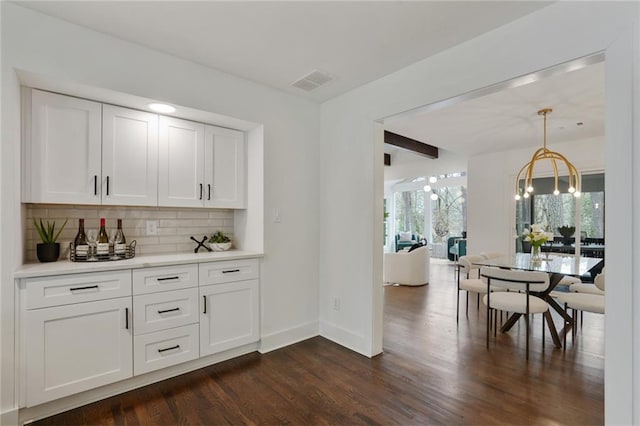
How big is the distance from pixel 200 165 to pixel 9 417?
2146 millimetres

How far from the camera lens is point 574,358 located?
292 centimetres

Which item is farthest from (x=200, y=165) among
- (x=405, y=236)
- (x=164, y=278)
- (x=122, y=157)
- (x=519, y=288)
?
(x=405, y=236)

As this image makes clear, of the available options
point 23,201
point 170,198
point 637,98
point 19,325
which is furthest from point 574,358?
point 23,201

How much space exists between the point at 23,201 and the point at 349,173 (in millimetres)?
2637

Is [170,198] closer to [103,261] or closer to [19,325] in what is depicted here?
[103,261]

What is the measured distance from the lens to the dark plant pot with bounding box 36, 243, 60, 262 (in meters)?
2.29

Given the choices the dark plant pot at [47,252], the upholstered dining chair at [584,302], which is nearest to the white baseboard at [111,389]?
the dark plant pot at [47,252]

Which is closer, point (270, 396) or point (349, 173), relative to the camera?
point (270, 396)

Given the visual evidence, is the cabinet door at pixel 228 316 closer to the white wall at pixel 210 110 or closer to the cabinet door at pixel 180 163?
the white wall at pixel 210 110

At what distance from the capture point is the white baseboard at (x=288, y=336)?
315 centimetres

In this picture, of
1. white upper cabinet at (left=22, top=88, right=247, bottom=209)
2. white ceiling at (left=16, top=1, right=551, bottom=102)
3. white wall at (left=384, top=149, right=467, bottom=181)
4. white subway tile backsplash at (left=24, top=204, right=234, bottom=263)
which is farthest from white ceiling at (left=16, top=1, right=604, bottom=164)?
white wall at (left=384, top=149, right=467, bottom=181)

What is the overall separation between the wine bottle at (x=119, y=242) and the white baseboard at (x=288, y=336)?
1517mm

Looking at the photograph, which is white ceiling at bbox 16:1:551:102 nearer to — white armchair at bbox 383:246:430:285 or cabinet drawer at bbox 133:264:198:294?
cabinet drawer at bbox 133:264:198:294

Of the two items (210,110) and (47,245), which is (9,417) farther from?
(210,110)
